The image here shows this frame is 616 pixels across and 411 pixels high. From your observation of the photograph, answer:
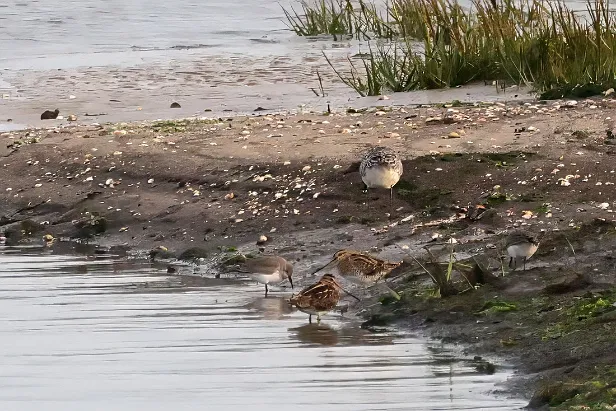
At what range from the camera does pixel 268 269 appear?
1007cm

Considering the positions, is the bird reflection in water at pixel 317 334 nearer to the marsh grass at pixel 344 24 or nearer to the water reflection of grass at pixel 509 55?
the water reflection of grass at pixel 509 55

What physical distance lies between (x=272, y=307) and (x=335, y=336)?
1087 mm

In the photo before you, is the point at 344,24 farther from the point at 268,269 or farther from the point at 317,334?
the point at 317,334

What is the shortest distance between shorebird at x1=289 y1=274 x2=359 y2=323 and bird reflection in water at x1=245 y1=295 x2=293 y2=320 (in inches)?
9.7

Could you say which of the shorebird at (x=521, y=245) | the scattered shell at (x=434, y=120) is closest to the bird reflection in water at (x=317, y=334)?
the shorebird at (x=521, y=245)

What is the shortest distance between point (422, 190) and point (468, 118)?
2484mm

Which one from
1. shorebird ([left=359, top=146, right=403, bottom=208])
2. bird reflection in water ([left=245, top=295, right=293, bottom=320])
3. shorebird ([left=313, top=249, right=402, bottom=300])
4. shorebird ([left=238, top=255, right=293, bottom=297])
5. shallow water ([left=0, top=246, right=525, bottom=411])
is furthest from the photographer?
shorebird ([left=359, top=146, right=403, bottom=208])

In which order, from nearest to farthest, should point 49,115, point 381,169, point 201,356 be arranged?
point 201,356, point 381,169, point 49,115

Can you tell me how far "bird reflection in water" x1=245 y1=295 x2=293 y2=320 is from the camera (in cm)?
953

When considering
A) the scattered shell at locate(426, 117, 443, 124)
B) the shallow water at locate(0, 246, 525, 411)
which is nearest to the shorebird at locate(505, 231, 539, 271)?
the shallow water at locate(0, 246, 525, 411)

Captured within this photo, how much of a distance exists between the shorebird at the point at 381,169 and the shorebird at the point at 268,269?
5.23ft

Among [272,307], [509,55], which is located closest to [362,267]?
[272,307]

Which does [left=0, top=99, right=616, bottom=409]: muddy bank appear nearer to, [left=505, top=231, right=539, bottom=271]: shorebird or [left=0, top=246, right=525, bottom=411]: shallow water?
[left=505, top=231, right=539, bottom=271]: shorebird

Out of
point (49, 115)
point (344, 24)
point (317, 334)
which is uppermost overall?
point (317, 334)
